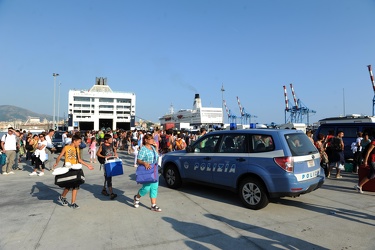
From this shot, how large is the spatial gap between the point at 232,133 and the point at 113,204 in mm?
3139

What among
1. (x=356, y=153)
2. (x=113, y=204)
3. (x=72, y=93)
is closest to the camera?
(x=113, y=204)

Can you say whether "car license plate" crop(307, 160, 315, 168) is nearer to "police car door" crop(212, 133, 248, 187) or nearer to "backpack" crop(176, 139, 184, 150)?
"police car door" crop(212, 133, 248, 187)

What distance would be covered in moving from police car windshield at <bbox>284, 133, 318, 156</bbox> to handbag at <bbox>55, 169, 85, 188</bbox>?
14.3 feet

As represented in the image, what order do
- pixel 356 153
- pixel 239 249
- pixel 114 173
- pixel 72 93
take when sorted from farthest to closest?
pixel 72 93 < pixel 356 153 < pixel 114 173 < pixel 239 249

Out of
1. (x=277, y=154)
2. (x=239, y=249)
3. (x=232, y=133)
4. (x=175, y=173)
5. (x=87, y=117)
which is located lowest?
(x=239, y=249)

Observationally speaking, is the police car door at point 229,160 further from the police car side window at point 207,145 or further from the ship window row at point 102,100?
the ship window row at point 102,100

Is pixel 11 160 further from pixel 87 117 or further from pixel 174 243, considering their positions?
pixel 87 117

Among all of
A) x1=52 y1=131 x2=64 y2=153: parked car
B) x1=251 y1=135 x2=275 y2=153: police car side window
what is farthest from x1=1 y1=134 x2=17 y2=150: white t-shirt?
x1=251 y1=135 x2=275 y2=153: police car side window

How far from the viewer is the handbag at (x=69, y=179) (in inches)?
204

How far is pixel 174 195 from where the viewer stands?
6402 millimetres

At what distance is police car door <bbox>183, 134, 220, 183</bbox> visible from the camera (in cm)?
611

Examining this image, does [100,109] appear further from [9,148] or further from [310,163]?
[310,163]

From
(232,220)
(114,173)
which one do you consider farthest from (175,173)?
(232,220)

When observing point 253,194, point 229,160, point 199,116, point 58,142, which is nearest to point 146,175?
point 229,160
